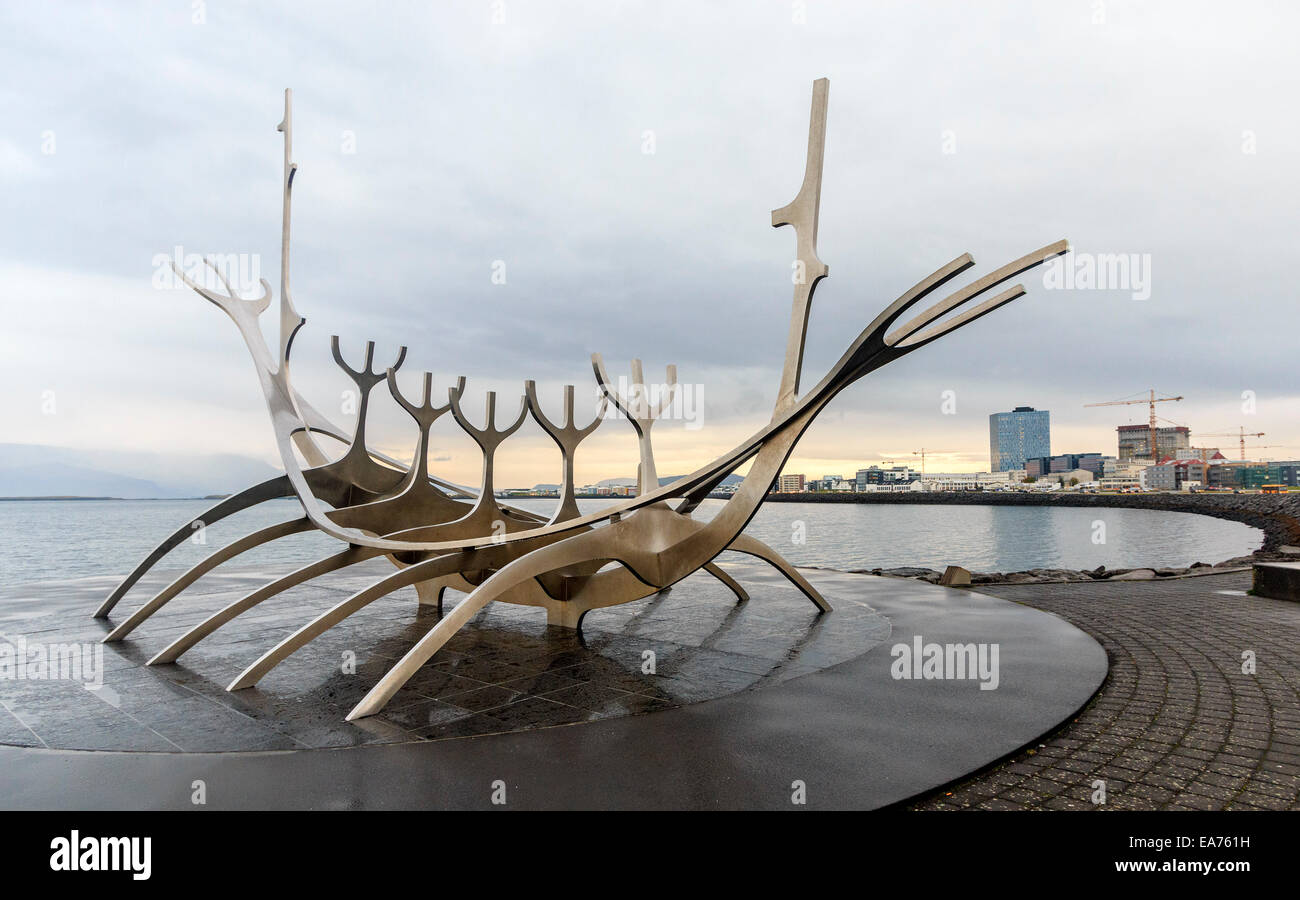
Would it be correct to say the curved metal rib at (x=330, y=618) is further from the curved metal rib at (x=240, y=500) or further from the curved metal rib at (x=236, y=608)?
the curved metal rib at (x=240, y=500)

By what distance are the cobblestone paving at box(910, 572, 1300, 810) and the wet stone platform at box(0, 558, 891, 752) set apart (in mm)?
2925

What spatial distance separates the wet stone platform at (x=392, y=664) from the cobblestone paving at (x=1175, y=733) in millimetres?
2925

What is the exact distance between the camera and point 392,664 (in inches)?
352

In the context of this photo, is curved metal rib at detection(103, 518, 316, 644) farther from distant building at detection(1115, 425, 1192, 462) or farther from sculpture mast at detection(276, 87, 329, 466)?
distant building at detection(1115, 425, 1192, 462)

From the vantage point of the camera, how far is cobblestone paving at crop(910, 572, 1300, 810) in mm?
4910

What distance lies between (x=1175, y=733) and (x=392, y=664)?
8265 mm

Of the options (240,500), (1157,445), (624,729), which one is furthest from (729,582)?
(1157,445)

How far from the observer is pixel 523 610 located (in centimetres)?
1325

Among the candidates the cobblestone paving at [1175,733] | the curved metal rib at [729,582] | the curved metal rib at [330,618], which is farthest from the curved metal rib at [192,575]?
the cobblestone paving at [1175,733]

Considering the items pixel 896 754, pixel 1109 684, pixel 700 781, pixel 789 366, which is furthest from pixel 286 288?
pixel 1109 684

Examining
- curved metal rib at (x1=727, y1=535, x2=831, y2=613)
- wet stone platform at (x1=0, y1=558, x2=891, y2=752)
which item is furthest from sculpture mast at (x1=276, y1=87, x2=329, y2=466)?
curved metal rib at (x1=727, y1=535, x2=831, y2=613)

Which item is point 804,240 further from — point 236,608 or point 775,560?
point 236,608
